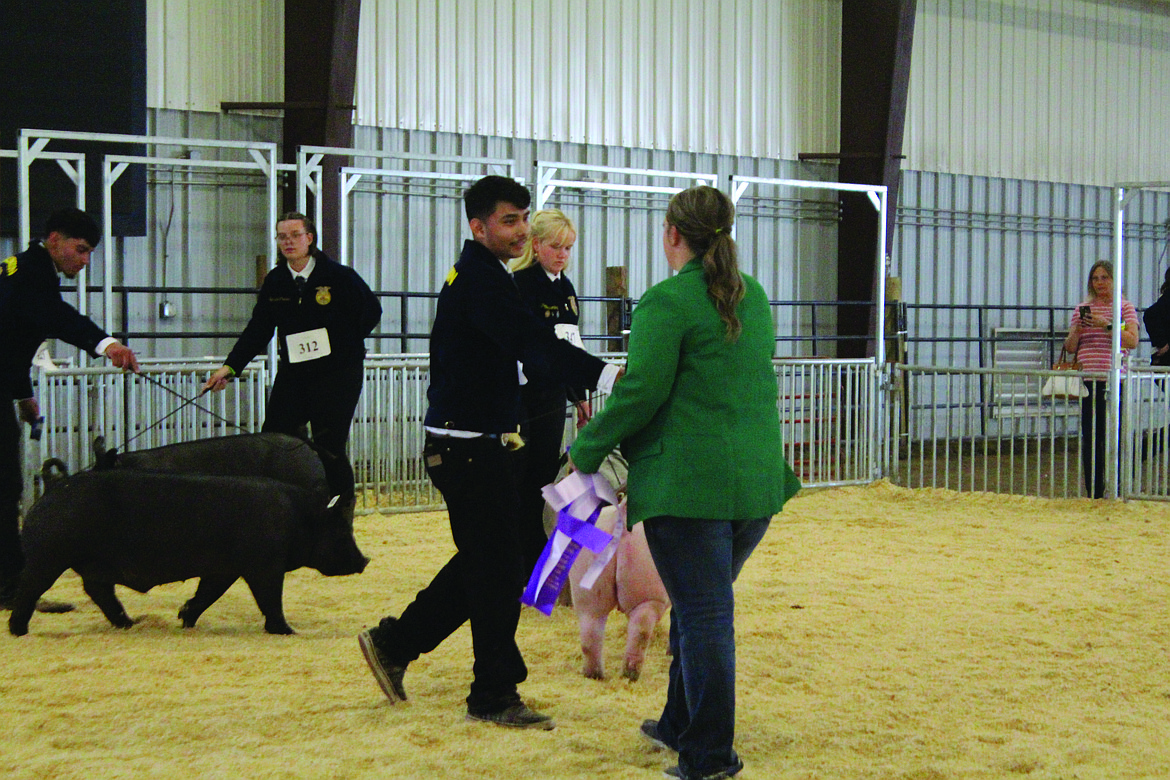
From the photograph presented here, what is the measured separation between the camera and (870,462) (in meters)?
9.56

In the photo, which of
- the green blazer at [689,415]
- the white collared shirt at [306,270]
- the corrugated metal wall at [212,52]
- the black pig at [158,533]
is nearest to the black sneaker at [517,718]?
the green blazer at [689,415]

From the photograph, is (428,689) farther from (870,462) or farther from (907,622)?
(870,462)

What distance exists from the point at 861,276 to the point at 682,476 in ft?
35.7

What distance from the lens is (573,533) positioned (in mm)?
3119

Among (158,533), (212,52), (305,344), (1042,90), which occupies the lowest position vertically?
(158,533)

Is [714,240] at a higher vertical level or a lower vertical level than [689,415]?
higher

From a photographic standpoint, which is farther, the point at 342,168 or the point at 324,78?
the point at 324,78

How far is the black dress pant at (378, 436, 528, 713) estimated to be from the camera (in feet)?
11.0

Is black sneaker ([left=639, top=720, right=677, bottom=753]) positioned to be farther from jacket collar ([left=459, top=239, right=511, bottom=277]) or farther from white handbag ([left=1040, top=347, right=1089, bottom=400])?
white handbag ([left=1040, top=347, right=1089, bottom=400])

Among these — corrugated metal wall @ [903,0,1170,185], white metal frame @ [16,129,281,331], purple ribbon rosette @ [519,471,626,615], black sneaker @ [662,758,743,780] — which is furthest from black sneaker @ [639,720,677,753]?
corrugated metal wall @ [903,0,1170,185]

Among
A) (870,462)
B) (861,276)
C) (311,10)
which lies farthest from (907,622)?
(861,276)

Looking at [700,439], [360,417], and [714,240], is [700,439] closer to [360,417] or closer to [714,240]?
[714,240]

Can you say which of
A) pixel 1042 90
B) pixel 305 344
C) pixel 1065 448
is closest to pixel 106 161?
pixel 305 344

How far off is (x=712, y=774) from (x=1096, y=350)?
6.76 m
